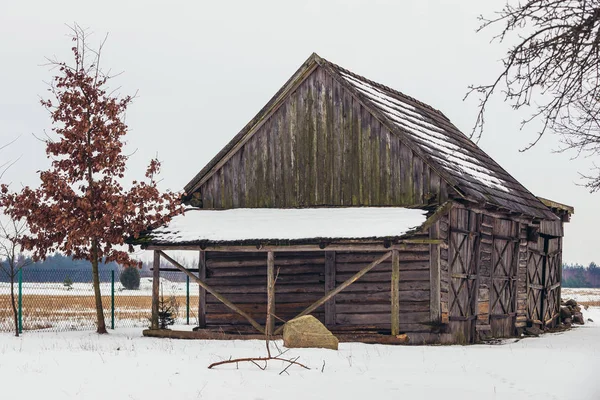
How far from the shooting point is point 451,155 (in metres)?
24.9

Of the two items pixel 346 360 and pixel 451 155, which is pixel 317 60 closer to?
pixel 451 155

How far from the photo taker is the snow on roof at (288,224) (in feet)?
68.0

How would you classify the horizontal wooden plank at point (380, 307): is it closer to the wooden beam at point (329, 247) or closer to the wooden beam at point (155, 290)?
the wooden beam at point (329, 247)

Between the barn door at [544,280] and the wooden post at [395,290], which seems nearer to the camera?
the wooden post at [395,290]

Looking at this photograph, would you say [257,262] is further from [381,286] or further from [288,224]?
[381,286]

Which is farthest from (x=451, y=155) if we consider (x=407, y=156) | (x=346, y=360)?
(x=346, y=360)

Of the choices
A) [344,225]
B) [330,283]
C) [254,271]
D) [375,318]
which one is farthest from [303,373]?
[254,271]

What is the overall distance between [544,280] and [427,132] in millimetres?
8834

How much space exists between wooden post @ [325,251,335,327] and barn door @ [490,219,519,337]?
17.7 ft

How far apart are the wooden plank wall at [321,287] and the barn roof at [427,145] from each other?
2187 millimetres

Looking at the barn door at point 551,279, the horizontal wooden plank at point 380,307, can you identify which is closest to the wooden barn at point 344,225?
the horizontal wooden plank at point 380,307

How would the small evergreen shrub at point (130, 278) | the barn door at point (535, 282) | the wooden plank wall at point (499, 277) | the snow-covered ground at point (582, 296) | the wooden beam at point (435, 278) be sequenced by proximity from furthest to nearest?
1. the snow-covered ground at point (582, 296)
2. the small evergreen shrub at point (130, 278)
3. the barn door at point (535, 282)
4. the wooden plank wall at point (499, 277)
5. the wooden beam at point (435, 278)

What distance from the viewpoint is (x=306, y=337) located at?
57.5 feet

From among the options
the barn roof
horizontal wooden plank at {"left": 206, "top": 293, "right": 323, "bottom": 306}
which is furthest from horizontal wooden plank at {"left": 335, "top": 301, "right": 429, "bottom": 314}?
the barn roof
